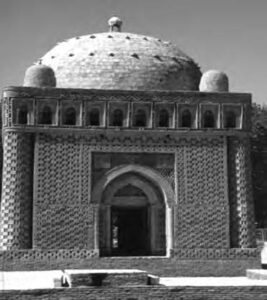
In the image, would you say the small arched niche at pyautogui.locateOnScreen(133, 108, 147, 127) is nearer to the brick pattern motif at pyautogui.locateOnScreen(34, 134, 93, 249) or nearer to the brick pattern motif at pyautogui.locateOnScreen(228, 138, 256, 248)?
the brick pattern motif at pyautogui.locateOnScreen(34, 134, 93, 249)

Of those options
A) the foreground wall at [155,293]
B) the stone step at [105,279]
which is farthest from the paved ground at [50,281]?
the foreground wall at [155,293]

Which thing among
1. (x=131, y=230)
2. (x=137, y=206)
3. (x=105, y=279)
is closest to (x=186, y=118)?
(x=137, y=206)

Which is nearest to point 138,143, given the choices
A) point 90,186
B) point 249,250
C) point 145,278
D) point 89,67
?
point 90,186

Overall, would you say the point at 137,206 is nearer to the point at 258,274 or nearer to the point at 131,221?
the point at 131,221

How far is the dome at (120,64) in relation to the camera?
781 inches

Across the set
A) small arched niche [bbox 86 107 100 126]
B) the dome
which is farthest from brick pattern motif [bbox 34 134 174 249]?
the dome

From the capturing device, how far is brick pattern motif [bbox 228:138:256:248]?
18531mm

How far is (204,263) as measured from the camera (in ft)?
59.2

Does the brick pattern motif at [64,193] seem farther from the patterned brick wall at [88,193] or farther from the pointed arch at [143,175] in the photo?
the pointed arch at [143,175]

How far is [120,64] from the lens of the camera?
20047mm

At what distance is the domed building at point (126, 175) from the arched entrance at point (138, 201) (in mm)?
31

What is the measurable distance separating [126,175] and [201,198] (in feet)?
7.79

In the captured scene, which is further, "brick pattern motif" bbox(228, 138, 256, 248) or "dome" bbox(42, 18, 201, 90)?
"dome" bbox(42, 18, 201, 90)

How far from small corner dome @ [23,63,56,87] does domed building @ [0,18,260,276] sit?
0.11ft
